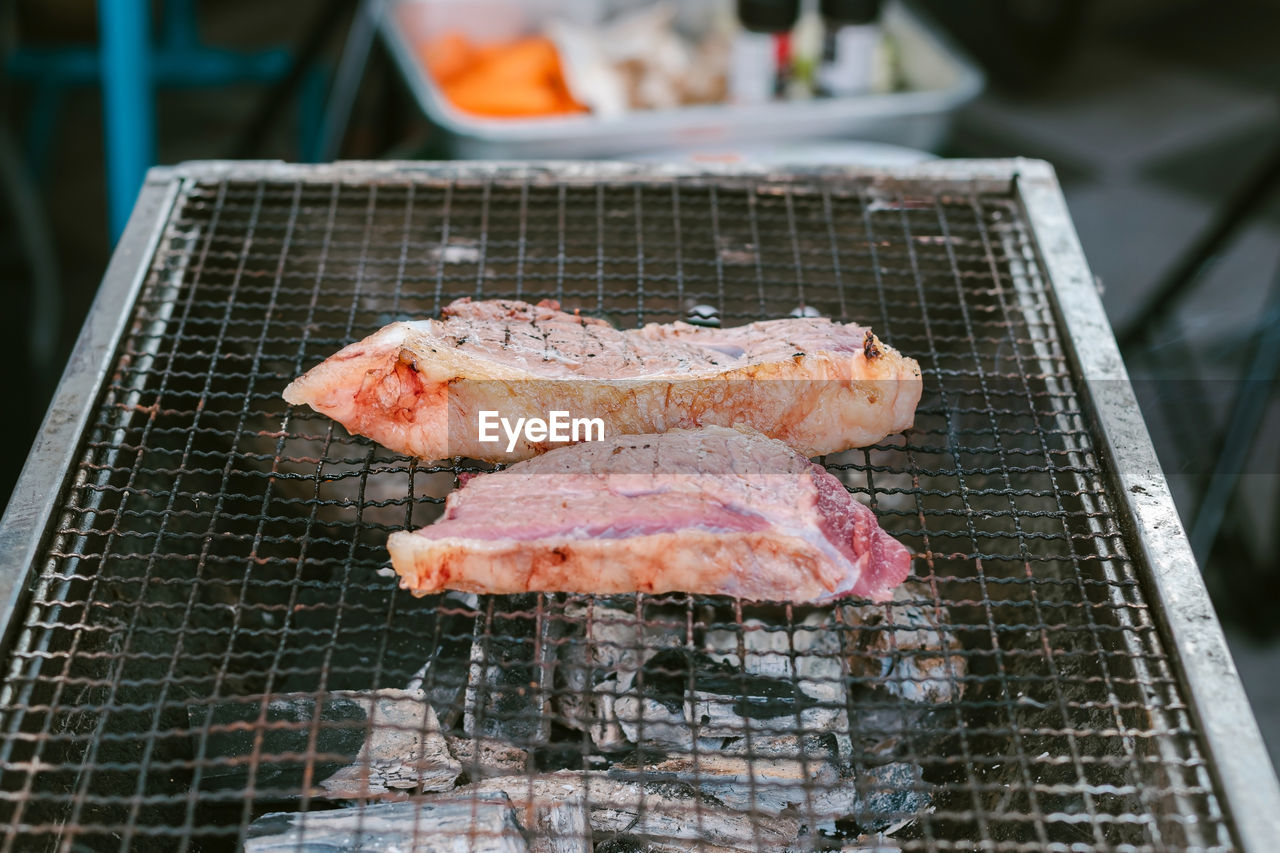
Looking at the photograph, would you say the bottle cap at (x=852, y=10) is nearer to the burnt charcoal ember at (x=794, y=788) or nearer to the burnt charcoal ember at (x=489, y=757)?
the burnt charcoal ember at (x=794, y=788)

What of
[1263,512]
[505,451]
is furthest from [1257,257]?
[505,451]

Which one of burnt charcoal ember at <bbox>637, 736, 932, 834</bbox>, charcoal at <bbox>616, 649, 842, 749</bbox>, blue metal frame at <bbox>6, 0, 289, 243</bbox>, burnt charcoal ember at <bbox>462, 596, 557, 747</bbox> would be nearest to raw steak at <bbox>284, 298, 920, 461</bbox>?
burnt charcoal ember at <bbox>462, 596, 557, 747</bbox>

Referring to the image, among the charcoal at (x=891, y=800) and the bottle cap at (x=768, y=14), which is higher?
the bottle cap at (x=768, y=14)

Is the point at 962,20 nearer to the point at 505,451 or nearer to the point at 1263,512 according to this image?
the point at 1263,512

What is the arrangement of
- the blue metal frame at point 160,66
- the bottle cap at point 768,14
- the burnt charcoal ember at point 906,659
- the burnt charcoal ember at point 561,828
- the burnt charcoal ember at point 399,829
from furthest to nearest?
the blue metal frame at point 160,66 → the bottle cap at point 768,14 → the burnt charcoal ember at point 906,659 → the burnt charcoal ember at point 561,828 → the burnt charcoal ember at point 399,829

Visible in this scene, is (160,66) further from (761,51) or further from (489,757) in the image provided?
(489,757)

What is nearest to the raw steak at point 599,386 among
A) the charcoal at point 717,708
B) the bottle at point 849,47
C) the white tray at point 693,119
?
the charcoal at point 717,708
